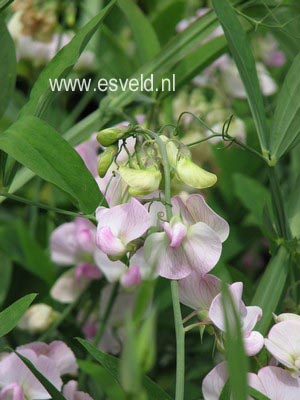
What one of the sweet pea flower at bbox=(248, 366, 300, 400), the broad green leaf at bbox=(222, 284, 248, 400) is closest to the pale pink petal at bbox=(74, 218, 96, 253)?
the sweet pea flower at bbox=(248, 366, 300, 400)

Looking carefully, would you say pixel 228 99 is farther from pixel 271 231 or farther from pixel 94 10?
pixel 271 231

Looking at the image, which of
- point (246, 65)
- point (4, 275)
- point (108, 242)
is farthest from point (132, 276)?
point (4, 275)

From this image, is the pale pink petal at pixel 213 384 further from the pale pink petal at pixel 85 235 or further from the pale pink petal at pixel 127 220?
the pale pink petal at pixel 85 235

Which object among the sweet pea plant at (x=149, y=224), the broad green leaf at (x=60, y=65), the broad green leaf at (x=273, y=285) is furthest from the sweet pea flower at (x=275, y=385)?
the broad green leaf at (x=60, y=65)

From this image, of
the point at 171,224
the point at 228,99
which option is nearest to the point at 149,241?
the point at 171,224

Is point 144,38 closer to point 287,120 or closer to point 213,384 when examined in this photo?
point 287,120

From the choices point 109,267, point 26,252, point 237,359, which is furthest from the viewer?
point 26,252
